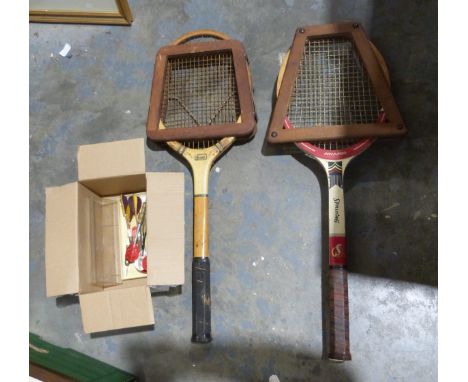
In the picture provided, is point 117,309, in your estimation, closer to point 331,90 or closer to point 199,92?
point 199,92

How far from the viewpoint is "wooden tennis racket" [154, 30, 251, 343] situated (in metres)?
1.18

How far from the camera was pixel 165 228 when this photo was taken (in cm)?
119

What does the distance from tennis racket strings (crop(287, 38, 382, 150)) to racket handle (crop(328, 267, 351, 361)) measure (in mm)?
357

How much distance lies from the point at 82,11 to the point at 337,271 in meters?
1.17

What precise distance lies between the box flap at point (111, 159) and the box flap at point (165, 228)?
8 cm

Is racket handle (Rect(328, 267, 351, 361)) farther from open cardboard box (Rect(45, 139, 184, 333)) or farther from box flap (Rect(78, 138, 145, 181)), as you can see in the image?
box flap (Rect(78, 138, 145, 181))

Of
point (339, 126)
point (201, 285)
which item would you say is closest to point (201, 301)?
point (201, 285)

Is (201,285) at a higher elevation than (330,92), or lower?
lower

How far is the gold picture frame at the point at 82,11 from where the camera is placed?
4.56ft

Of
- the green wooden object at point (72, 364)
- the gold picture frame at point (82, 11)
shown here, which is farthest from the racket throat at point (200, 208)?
the gold picture frame at point (82, 11)

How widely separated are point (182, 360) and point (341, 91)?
2.93 feet

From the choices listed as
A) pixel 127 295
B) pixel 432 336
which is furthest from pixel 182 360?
pixel 432 336

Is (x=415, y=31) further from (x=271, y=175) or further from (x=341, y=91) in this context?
(x=271, y=175)

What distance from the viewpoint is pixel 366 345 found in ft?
3.74
